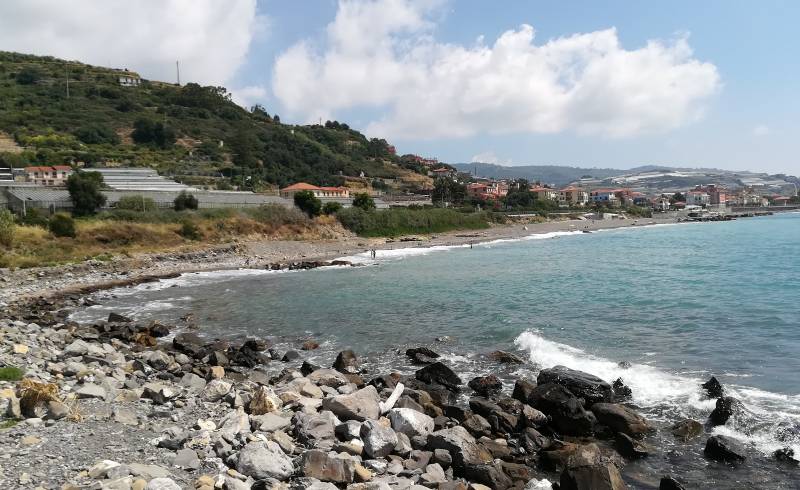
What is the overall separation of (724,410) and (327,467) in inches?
369

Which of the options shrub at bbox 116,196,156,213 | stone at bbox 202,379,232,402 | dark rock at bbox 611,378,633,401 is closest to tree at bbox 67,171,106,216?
shrub at bbox 116,196,156,213

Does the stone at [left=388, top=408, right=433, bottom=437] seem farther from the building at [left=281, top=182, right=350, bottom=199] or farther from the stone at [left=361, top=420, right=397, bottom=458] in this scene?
the building at [left=281, top=182, right=350, bottom=199]

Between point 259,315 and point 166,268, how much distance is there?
799 inches

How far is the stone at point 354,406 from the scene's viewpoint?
441 inches

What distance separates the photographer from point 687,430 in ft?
37.6

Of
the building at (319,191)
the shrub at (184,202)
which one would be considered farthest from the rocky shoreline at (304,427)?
the building at (319,191)

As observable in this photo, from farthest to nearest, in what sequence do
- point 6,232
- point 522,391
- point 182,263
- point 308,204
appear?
1. point 308,204
2. point 182,263
3. point 6,232
4. point 522,391

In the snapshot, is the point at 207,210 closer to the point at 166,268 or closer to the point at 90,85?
the point at 166,268

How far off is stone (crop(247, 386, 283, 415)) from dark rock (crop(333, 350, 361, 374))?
453 cm

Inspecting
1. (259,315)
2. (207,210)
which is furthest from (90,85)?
(259,315)

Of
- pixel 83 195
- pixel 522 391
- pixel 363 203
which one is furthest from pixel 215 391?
pixel 363 203

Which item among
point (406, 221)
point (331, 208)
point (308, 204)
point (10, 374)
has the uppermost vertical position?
point (308, 204)

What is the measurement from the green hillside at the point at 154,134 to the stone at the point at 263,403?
77.2 metres

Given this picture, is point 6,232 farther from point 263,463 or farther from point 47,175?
point 263,463
